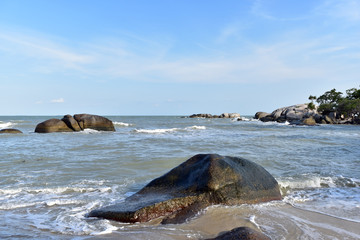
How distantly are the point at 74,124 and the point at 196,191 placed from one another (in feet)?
67.6

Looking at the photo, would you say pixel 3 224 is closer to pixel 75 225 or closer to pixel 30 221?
pixel 30 221

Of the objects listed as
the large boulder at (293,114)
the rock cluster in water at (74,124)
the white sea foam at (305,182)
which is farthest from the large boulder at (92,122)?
the large boulder at (293,114)

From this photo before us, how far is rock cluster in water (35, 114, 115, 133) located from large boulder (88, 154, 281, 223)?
19519mm

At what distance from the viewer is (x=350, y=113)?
50.4m

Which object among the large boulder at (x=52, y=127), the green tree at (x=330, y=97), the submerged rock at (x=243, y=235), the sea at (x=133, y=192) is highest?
the green tree at (x=330, y=97)

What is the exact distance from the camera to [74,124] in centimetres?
2328

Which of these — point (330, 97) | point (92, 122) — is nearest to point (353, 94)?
point (330, 97)

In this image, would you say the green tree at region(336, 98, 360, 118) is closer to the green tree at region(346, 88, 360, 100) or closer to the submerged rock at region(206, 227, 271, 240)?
the green tree at region(346, 88, 360, 100)

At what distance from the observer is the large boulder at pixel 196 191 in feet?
14.0

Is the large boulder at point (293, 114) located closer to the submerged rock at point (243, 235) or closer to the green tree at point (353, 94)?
the green tree at point (353, 94)

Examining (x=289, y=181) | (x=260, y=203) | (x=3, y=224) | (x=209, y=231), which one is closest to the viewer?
(x=209, y=231)

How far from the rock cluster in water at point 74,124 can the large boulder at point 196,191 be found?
1952 centimetres

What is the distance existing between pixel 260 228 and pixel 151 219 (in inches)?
61.6

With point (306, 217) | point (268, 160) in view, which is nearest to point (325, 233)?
point (306, 217)
